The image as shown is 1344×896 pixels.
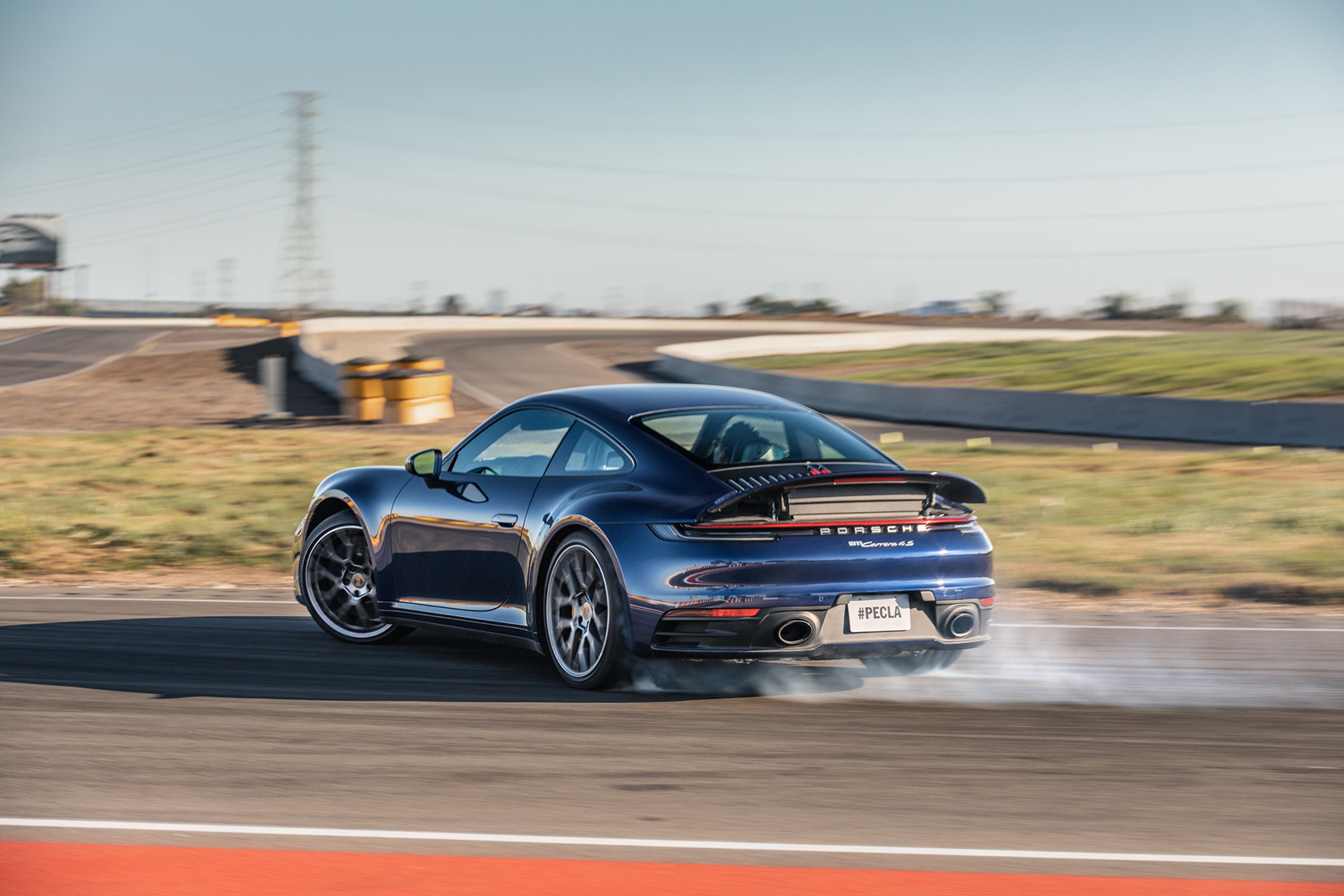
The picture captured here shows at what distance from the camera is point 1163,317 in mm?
86438

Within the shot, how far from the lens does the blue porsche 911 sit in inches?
238

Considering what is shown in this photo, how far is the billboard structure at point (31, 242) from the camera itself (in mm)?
130875

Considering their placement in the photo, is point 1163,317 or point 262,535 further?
point 1163,317

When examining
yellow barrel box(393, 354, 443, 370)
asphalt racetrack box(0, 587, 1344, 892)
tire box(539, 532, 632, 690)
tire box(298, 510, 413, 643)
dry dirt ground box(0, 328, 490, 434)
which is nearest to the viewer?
asphalt racetrack box(0, 587, 1344, 892)

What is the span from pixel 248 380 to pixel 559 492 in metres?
32.1

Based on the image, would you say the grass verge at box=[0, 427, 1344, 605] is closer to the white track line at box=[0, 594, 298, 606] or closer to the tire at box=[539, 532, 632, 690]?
the white track line at box=[0, 594, 298, 606]

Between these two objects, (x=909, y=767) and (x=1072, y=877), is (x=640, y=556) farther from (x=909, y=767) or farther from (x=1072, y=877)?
(x=1072, y=877)

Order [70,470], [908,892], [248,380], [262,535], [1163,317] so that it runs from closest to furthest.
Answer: [908,892] < [262,535] < [70,470] < [248,380] < [1163,317]

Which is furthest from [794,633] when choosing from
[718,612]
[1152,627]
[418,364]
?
[418,364]

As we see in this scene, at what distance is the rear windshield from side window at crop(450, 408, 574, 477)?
639 mm

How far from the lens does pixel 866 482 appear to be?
245 inches

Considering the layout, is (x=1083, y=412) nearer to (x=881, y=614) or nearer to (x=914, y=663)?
(x=914, y=663)

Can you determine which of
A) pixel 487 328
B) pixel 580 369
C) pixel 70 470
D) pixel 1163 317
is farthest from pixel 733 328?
pixel 70 470

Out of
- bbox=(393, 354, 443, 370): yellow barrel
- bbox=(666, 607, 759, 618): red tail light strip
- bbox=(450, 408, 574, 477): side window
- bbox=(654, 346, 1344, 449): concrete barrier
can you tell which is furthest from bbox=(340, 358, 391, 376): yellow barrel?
bbox=(666, 607, 759, 618): red tail light strip
